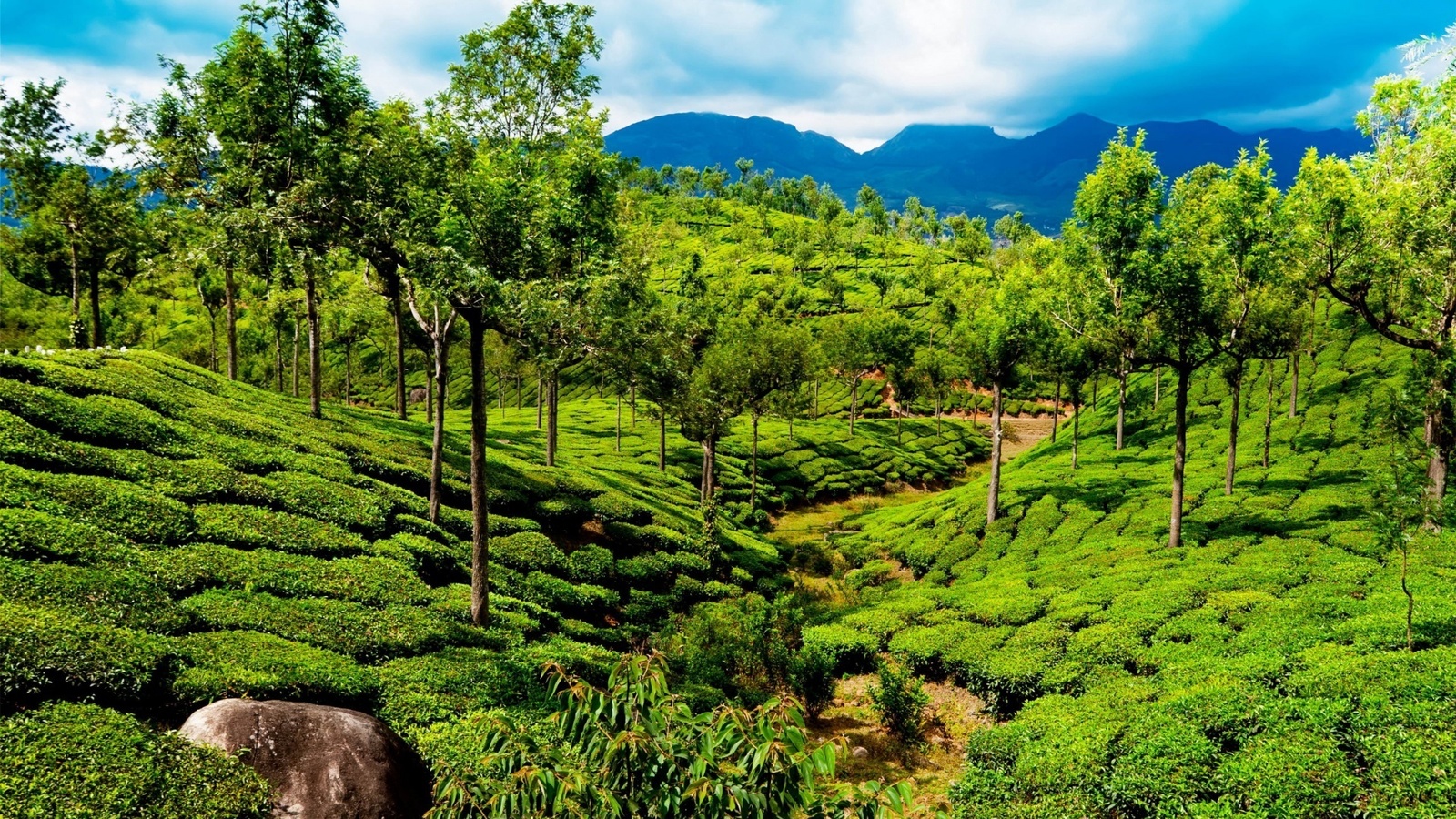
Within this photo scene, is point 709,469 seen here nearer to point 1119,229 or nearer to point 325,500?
point 325,500

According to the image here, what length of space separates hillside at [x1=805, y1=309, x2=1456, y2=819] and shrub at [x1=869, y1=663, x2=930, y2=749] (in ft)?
5.05

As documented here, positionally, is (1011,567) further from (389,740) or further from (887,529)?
(389,740)

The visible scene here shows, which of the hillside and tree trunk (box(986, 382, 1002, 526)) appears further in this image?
tree trunk (box(986, 382, 1002, 526))

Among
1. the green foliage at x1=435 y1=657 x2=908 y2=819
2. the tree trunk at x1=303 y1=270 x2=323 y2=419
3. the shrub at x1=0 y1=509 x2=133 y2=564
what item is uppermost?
the tree trunk at x1=303 y1=270 x2=323 y2=419

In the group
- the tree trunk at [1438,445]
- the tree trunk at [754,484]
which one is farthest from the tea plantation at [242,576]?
the tree trunk at [1438,445]

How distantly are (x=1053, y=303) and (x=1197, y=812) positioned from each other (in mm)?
21830

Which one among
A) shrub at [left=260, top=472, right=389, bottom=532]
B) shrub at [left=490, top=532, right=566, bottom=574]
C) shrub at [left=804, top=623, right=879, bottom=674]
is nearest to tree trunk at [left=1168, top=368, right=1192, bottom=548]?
shrub at [left=804, top=623, right=879, bottom=674]

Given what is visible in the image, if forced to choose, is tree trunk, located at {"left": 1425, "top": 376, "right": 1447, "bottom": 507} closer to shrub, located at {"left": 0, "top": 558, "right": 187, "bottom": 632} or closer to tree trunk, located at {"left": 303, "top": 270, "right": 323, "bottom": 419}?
shrub, located at {"left": 0, "top": 558, "right": 187, "bottom": 632}

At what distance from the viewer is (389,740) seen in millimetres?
11102

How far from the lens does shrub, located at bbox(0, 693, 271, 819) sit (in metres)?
8.20

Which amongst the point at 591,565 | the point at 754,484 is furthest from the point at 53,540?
the point at 754,484

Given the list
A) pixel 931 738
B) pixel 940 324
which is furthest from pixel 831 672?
pixel 940 324

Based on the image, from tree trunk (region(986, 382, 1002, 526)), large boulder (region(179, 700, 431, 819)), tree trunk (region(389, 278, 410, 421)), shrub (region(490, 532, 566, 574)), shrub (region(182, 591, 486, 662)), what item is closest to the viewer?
large boulder (region(179, 700, 431, 819))

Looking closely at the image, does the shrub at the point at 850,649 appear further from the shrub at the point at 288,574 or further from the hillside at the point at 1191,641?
the shrub at the point at 288,574
